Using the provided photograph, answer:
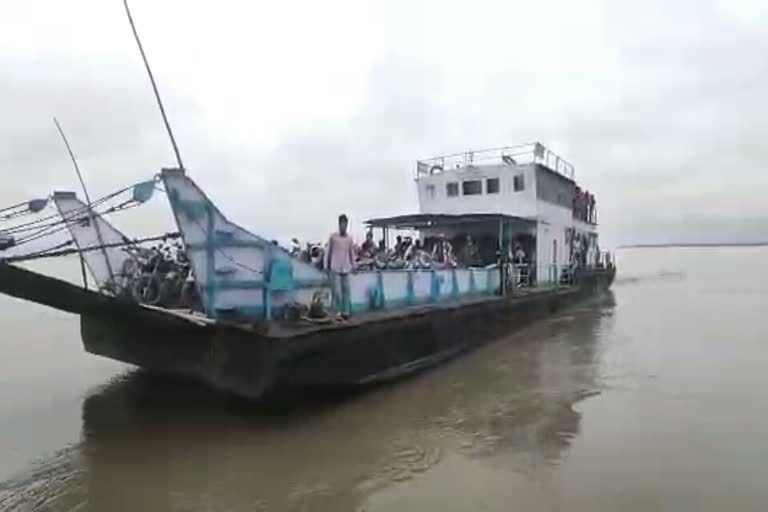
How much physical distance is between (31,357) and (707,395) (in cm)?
1351

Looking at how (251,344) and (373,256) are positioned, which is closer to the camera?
(251,344)

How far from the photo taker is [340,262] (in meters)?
10.0

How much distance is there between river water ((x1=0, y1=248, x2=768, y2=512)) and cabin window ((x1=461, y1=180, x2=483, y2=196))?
794 cm

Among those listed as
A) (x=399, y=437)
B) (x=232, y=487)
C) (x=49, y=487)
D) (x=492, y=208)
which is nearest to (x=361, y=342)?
(x=399, y=437)

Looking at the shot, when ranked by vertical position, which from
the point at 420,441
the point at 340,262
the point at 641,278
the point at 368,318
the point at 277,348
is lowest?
the point at 420,441

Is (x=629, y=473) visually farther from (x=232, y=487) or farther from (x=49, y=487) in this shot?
(x=49, y=487)

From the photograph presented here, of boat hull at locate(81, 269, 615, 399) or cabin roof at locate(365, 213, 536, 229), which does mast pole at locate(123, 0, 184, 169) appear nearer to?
boat hull at locate(81, 269, 615, 399)

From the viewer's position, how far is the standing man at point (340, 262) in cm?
1000

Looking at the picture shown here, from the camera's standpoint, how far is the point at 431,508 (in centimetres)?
609

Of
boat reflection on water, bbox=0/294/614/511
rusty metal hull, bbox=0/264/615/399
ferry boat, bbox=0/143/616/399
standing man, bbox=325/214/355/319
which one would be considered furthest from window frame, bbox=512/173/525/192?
standing man, bbox=325/214/355/319

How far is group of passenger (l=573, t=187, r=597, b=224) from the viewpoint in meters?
26.9

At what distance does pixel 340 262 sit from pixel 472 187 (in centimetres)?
1179

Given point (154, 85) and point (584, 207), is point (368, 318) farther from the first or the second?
point (584, 207)

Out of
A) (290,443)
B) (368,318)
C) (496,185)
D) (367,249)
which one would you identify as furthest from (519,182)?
(290,443)
